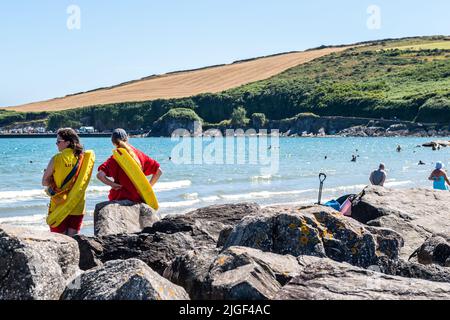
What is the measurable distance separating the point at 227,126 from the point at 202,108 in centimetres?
853

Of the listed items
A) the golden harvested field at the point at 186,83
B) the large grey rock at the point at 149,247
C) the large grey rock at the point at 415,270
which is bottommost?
the large grey rock at the point at 415,270

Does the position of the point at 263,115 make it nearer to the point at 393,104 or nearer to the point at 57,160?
the point at 393,104

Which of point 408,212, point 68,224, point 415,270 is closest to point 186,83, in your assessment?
point 408,212

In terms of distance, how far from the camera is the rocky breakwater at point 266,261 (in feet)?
15.9

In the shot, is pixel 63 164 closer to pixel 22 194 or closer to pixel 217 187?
pixel 22 194

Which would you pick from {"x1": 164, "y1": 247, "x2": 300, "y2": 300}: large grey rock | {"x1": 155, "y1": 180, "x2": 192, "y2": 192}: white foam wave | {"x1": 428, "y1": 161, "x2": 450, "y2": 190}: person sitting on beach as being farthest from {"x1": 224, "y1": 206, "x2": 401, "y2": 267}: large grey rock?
{"x1": 155, "y1": 180, "x2": 192, "y2": 192}: white foam wave

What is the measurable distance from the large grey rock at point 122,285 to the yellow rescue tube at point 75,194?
2871 mm

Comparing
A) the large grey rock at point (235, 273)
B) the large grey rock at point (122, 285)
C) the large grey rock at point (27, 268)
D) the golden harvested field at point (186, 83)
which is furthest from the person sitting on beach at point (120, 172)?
the golden harvested field at point (186, 83)

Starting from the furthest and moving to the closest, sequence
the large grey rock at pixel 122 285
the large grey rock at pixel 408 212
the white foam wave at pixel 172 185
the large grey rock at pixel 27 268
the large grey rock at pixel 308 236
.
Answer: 1. the white foam wave at pixel 172 185
2. the large grey rock at pixel 408 212
3. the large grey rock at pixel 308 236
4. the large grey rock at pixel 27 268
5. the large grey rock at pixel 122 285

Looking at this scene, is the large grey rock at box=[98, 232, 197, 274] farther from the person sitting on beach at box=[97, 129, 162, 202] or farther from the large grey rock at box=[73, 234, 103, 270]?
the person sitting on beach at box=[97, 129, 162, 202]

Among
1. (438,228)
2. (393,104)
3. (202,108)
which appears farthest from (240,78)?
(438,228)

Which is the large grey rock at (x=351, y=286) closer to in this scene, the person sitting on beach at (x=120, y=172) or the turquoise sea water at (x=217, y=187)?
the person sitting on beach at (x=120, y=172)

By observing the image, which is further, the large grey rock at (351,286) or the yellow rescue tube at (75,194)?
the yellow rescue tube at (75,194)

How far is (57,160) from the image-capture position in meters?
7.60
